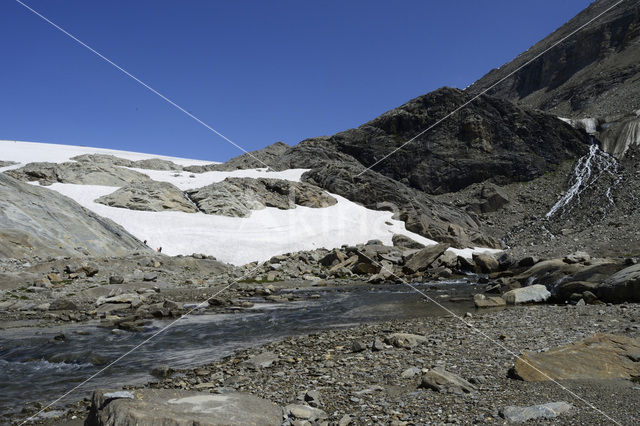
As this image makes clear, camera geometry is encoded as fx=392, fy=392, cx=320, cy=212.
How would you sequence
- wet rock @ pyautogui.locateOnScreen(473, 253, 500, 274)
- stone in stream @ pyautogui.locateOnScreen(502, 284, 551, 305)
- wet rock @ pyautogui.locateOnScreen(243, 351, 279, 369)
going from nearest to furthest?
wet rock @ pyautogui.locateOnScreen(243, 351, 279, 369) → stone in stream @ pyautogui.locateOnScreen(502, 284, 551, 305) → wet rock @ pyautogui.locateOnScreen(473, 253, 500, 274)

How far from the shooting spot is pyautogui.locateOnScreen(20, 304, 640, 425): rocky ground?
600cm

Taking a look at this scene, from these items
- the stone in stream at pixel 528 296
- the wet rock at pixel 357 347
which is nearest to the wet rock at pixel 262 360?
the wet rock at pixel 357 347

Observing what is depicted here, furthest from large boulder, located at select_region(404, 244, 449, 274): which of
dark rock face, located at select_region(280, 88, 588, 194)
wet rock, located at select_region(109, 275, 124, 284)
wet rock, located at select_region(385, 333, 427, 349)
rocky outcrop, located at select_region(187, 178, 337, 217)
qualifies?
dark rock face, located at select_region(280, 88, 588, 194)

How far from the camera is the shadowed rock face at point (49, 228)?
25.6 m

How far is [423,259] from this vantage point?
3459 centimetres

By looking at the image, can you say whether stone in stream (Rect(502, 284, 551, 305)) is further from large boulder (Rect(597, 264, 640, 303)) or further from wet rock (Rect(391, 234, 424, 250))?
wet rock (Rect(391, 234, 424, 250))

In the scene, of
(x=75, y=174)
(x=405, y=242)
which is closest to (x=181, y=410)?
(x=405, y=242)

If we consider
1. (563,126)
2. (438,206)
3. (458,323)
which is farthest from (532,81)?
(458,323)

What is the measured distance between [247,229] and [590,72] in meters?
116

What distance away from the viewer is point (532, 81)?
144375 millimetres

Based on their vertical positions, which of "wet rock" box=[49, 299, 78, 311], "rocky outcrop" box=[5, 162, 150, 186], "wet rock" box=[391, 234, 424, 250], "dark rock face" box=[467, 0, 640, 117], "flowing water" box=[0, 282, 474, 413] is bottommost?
"flowing water" box=[0, 282, 474, 413]

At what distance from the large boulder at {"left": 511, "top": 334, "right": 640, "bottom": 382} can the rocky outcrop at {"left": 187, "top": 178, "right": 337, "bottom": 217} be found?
134ft

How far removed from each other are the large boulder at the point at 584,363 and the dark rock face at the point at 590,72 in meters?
91.8

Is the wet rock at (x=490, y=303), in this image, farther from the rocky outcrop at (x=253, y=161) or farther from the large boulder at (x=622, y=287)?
the rocky outcrop at (x=253, y=161)
